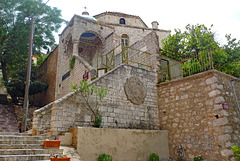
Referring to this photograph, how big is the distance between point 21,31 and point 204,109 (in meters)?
16.0

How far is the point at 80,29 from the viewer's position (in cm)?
1532

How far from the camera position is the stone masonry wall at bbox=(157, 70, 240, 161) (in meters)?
7.46

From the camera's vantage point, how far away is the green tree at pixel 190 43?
39.2ft

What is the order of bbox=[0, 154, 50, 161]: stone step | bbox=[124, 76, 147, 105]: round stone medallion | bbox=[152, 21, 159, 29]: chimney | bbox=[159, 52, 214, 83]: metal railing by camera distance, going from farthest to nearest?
bbox=[152, 21, 159, 29]: chimney → bbox=[124, 76, 147, 105]: round stone medallion → bbox=[159, 52, 214, 83]: metal railing → bbox=[0, 154, 50, 161]: stone step

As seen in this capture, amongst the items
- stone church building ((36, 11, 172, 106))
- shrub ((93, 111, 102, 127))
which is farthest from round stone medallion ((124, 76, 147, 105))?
shrub ((93, 111, 102, 127))

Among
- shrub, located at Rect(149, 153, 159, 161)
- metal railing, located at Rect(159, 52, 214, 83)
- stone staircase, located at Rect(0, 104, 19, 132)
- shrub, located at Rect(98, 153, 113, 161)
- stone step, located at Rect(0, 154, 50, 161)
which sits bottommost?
shrub, located at Rect(149, 153, 159, 161)

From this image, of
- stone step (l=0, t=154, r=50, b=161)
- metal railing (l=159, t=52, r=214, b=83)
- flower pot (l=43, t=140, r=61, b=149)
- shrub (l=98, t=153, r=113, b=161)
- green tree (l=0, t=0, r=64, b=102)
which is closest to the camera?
stone step (l=0, t=154, r=50, b=161)

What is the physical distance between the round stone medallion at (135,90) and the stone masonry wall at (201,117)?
1.20 metres

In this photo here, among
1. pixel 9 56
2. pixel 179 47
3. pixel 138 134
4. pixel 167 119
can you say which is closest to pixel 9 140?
pixel 138 134

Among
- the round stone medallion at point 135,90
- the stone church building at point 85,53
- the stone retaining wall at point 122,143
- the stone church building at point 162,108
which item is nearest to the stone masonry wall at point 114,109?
the stone church building at point 162,108

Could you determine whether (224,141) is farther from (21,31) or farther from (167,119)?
(21,31)

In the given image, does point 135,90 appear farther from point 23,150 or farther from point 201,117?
point 23,150

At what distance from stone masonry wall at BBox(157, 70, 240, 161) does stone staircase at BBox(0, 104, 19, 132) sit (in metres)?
8.52

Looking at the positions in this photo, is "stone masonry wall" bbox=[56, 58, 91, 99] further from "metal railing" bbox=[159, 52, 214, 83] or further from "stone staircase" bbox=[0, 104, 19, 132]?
"metal railing" bbox=[159, 52, 214, 83]
